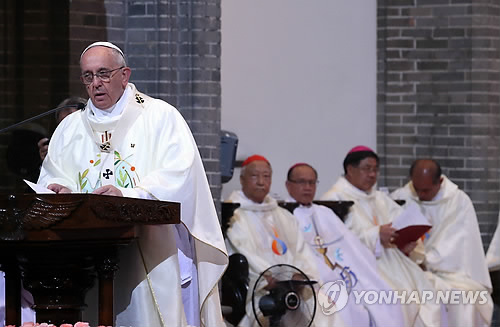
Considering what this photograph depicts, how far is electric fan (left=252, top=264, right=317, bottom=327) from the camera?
26.9 ft

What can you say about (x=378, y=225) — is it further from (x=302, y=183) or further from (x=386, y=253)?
(x=302, y=183)

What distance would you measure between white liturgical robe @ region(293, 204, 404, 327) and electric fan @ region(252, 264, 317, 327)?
1.10 m

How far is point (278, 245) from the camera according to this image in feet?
30.3

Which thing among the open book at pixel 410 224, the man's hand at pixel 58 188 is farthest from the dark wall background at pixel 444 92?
the man's hand at pixel 58 188

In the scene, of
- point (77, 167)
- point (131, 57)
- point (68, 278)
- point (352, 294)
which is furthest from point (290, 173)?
point (68, 278)

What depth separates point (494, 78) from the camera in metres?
12.1

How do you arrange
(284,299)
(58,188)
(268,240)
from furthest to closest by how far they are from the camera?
(268,240) → (284,299) → (58,188)

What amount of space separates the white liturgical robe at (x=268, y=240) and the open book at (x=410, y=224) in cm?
85

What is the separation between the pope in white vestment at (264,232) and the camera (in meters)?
8.98

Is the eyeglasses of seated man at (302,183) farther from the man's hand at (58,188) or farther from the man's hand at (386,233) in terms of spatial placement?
the man's hand at (58,188)

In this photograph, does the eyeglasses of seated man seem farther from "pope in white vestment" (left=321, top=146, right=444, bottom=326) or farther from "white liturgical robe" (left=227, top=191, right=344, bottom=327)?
"pope in white vestment" (left=321, top=146, right=444, bottom=326)

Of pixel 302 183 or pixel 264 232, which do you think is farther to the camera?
pixel 302 183

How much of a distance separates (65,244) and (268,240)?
4620mm

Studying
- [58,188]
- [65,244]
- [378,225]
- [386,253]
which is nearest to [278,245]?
[386,253]
